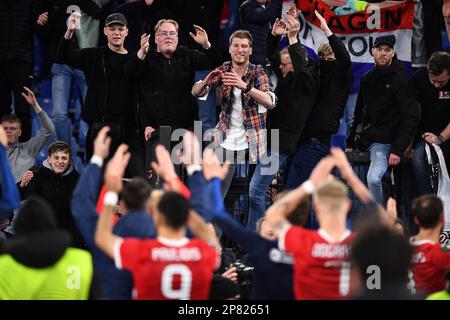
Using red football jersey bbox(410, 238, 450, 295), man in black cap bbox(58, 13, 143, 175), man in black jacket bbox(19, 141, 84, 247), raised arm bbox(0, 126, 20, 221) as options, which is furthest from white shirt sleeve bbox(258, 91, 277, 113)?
raised arm bbox(0, 126, 20, 221)

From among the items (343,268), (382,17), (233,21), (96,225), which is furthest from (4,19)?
(343,268)

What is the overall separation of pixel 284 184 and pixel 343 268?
423 centimetres

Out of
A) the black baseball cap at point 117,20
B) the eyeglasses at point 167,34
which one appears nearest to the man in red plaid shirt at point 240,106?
the eyeglasses at point 167,34

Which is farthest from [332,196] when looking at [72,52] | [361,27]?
[361,27]

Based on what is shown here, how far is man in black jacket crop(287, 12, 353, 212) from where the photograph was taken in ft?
35.8

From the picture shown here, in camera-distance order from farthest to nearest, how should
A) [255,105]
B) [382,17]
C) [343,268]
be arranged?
[382,17] < [255,105] < [343,268]

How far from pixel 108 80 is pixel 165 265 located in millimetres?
4867

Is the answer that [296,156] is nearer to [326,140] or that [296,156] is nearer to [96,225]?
[326,140]

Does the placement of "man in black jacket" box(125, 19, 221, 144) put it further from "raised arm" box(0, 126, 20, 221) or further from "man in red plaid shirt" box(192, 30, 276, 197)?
"raised arm" box(0, 126, 20, 221)

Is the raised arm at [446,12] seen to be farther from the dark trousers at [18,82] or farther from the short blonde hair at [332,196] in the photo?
the short blonde hair at [332,196]

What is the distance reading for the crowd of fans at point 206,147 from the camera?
702 centimetres

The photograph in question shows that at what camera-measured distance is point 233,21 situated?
41.9 ft

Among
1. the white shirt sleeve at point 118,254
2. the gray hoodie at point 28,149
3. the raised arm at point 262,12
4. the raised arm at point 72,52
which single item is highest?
the raised arm at point 262,12

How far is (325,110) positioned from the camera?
11.1 meters
